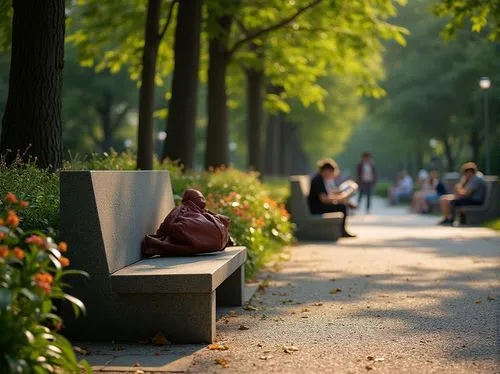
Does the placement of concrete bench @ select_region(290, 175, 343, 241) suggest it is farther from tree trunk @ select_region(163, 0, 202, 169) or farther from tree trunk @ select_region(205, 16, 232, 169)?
tree trunk @ select_region(205, 16, 232, 169)

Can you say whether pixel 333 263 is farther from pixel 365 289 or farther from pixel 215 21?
pixel 215 21

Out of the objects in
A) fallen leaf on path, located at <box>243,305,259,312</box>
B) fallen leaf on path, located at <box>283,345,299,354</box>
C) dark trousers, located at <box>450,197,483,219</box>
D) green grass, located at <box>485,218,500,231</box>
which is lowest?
green grass, located at <box>485,218,500,231</box>

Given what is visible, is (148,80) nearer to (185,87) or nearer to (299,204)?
(185,87)

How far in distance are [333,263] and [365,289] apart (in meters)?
3.16

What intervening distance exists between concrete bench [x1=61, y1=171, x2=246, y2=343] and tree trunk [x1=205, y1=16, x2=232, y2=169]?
13.3 m

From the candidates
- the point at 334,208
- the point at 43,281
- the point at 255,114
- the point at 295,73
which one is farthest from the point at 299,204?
the point at 43,281

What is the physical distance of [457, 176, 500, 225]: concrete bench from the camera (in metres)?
22.5

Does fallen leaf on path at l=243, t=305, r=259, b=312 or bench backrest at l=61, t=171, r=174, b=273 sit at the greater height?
bench backrest at l=61, t=171, r=174, b=273

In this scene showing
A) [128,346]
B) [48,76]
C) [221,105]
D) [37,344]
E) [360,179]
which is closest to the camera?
[37,344]

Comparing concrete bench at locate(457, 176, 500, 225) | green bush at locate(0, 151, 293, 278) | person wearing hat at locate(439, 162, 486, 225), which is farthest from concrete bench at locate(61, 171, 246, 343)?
concrete bench at locate(457, 176, 500, 225)

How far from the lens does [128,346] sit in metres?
6.61

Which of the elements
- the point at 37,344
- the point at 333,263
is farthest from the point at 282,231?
the point at 37,344

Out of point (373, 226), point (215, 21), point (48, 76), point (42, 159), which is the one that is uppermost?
point (215, 21)

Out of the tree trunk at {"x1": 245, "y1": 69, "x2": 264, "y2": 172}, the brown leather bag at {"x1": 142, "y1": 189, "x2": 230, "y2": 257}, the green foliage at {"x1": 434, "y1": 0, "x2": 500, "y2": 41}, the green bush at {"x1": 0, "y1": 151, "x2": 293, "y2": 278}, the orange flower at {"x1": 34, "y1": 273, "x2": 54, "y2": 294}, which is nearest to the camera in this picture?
the orange flower at {"x1": 34, "y1": 273, "x2": 54, "y2": 294}
